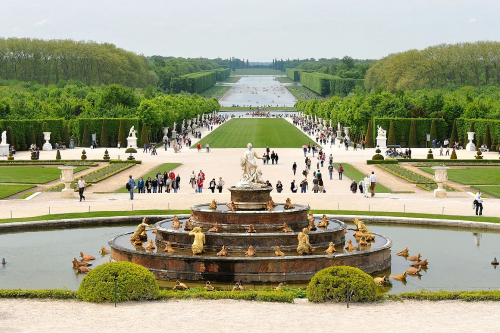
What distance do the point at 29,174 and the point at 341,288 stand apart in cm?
3707

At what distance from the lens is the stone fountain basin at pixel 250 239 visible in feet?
77.3

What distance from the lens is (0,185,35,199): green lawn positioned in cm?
4072

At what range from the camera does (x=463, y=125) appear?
81188 mm

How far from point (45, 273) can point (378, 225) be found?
43.5ft

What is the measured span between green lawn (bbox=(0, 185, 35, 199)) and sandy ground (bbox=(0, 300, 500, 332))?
23616 mm

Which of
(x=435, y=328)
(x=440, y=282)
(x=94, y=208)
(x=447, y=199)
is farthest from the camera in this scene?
(x=447, y=199)

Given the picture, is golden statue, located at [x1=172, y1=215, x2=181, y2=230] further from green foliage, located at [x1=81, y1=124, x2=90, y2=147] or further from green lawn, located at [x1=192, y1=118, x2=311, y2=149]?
green foliage, located at [x1=81, y1=124, x2=90, y2=147]

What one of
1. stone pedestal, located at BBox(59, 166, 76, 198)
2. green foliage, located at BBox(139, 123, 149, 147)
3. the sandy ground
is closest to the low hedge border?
the sandy ground

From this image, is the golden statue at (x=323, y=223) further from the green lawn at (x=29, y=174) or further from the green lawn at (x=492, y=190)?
the green lawn at (x=29, y=174)

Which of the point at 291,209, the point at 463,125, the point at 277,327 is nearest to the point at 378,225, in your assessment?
the point at 291,209

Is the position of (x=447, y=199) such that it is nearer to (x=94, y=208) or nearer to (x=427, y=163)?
(x=94, y=208)

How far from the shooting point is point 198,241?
23.3 m

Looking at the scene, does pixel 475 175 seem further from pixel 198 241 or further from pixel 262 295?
pixel 262 295

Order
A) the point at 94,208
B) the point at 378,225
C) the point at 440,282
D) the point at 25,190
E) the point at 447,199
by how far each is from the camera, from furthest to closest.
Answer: the point at 25,190
the point at 447,199
the point at 94,208
the point at 378,225
the point at 440,282
